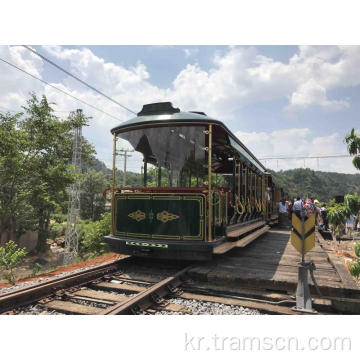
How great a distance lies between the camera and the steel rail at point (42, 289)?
3.73m

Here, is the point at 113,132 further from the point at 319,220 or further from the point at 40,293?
the point at 319,220

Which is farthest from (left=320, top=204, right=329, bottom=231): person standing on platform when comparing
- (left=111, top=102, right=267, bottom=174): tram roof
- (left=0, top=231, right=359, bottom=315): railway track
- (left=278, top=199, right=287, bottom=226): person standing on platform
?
(left=0, top=231, right=359, bottom=315): railway track

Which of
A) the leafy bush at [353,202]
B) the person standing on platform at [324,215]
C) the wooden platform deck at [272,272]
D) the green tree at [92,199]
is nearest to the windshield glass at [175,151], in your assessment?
the wooden platform deck at [272,272]

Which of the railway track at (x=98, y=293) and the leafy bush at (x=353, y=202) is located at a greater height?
the leafy bush at (x=353, y=202)

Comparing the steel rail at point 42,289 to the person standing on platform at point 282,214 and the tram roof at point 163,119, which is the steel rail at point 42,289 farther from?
the person standing on platform at point 282,214

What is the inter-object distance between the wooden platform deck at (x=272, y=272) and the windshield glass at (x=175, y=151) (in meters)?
1.69

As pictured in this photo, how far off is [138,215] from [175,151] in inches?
57.3

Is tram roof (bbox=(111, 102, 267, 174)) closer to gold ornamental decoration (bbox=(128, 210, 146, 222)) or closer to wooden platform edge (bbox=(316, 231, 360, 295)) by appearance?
gold ornamental decoration (bbox=(128, 210, 146, 222))

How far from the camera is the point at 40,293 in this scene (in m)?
4.14

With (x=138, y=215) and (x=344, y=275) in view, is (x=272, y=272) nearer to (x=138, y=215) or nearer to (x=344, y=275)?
(x=344, y=275)

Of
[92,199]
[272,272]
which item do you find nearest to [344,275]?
[272,272]

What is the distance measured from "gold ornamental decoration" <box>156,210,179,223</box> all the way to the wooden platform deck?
100 centimetres

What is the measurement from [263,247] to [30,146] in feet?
43.6

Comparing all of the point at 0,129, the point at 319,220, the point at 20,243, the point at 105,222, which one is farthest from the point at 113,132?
the point at 20,243
